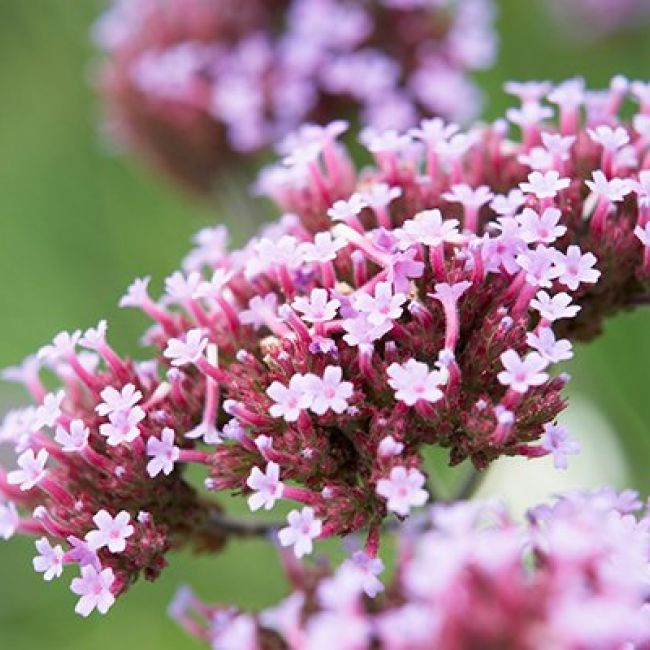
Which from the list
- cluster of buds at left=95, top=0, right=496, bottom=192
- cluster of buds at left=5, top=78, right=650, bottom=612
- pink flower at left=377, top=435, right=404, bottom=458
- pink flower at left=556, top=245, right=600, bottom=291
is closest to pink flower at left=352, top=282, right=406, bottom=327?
cluster of buds at left=5, top=78, right=650, bottom=612

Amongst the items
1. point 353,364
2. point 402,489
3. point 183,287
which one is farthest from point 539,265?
point 183,287

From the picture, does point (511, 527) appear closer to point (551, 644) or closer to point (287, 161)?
point (551, 644)

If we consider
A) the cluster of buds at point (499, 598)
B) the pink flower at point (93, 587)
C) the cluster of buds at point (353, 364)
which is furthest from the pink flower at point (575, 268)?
the pink flower at point (93, 587)

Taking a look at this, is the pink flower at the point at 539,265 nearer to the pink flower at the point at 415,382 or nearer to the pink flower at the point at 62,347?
the pink flower at the point at 415,382

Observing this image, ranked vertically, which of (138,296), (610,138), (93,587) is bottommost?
(93,587)

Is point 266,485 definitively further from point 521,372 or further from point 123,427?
point 521,372
